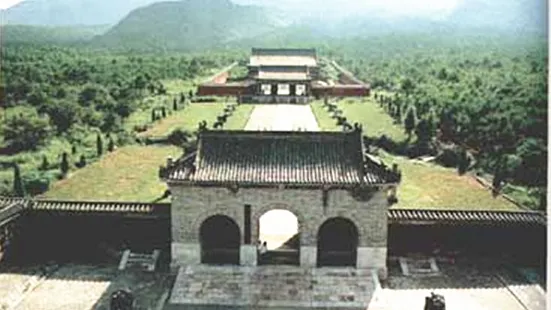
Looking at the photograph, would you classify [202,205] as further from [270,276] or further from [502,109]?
[502,109]

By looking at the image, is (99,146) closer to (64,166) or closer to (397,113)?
(64,166)

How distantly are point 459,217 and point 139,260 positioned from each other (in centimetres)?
513

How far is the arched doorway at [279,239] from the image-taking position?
11852mm

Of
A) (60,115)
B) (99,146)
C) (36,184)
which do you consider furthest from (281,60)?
(36,184)

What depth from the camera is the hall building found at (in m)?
11.3

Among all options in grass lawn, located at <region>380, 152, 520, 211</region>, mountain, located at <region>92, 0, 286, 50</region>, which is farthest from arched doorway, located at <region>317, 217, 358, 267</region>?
mountain, located at <region>92, 0, 286, 50</region>

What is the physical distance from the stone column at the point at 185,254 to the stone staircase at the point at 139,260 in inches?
18.3

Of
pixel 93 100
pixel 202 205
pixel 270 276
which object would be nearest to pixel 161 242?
pixel 202 205

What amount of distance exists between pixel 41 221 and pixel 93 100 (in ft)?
59.2

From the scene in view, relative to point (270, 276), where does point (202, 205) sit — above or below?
above

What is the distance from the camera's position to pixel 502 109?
22312 mm

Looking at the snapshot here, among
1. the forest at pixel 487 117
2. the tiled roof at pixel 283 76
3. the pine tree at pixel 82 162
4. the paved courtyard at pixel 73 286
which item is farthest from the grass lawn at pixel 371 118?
the paved courtyard at pixel 73 286

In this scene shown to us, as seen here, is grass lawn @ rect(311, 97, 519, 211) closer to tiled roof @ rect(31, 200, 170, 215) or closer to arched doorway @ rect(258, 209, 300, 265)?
arched doorway @ rect(258, 209, 300, 265)

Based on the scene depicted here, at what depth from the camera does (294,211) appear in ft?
37.2
